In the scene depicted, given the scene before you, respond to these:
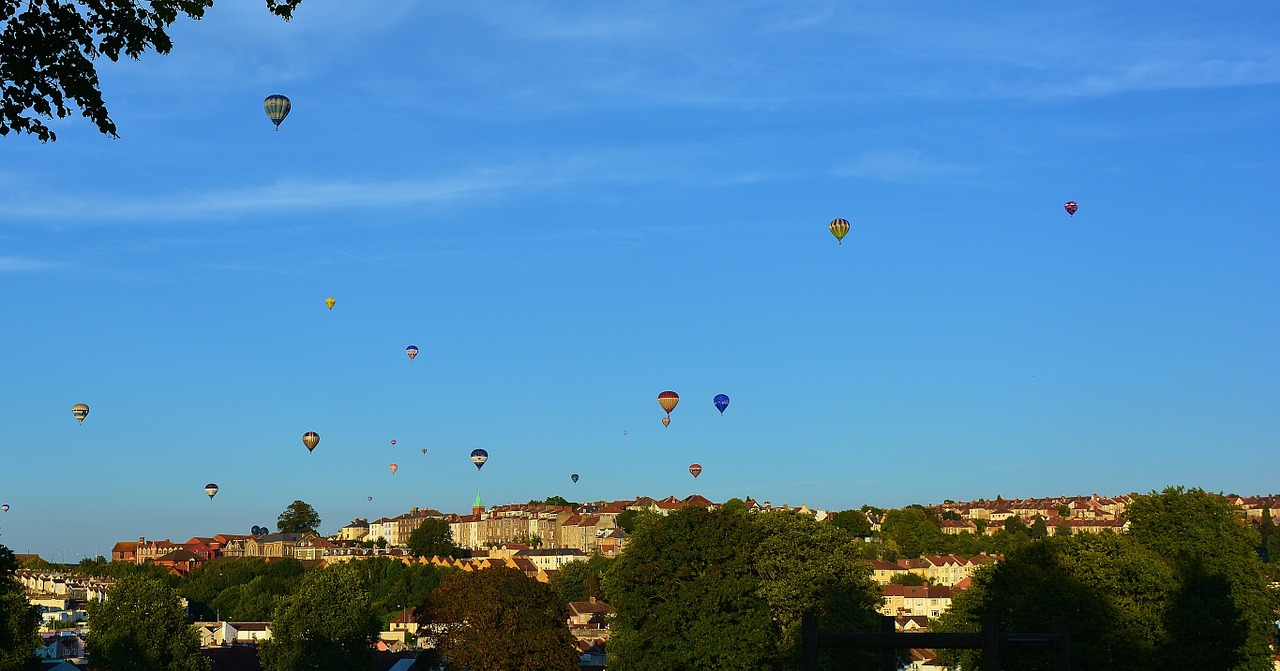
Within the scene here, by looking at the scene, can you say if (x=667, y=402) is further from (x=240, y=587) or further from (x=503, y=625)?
(x=240, y=587)

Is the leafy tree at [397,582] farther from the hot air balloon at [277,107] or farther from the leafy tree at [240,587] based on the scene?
the hot air balloon at [277,107]

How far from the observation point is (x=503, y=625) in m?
59.2

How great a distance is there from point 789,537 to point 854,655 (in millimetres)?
7272

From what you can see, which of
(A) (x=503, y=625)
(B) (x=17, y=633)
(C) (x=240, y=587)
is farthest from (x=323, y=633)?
(C) (x=240, y=587)

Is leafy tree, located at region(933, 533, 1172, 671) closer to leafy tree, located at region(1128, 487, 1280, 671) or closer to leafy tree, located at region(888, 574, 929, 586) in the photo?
leafy tree, located at region(1128, 487, 1280, 671)

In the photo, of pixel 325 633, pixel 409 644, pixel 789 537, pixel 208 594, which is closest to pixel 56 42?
pixel 789 537

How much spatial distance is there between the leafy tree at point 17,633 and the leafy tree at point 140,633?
9.69 feet

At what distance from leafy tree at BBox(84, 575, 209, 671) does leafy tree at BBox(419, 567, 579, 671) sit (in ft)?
37.9

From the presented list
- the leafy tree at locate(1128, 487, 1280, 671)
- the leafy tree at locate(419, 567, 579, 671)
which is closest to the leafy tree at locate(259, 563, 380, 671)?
the leafy tree at locate(419, 567, 579, 671)

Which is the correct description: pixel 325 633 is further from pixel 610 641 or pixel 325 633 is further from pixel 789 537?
pixel 789 537

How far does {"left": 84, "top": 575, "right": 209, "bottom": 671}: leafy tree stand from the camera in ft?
201

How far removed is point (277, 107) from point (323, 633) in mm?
26093

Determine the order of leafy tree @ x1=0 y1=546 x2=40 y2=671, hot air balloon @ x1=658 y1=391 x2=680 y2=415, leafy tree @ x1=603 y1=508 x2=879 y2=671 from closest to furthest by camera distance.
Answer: leafy tree @ x1=0 y1=546 x2=40 y2=671 → leafy tree @ x1=603 y1=508 x2=879 y2=671 → hot air balloon @ x1=658 y1=391 x2=680 y2=415

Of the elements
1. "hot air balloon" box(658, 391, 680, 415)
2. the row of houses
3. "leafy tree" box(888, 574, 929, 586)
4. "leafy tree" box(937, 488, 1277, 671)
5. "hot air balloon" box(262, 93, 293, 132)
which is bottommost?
"leafy tree" box(937, 488, 1277, 671)
